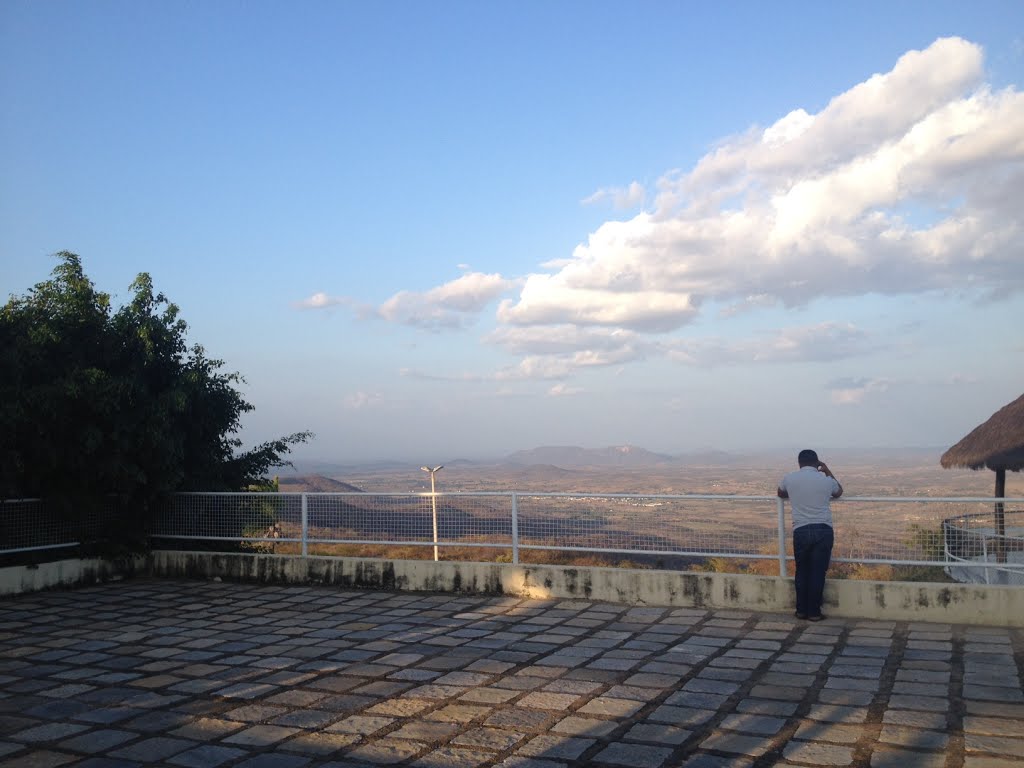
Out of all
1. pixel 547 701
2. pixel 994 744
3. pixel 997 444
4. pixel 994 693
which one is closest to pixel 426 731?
pixel 547 701

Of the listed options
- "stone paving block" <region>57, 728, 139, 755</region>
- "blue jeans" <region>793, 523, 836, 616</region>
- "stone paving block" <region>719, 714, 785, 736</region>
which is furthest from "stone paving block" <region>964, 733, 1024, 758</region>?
"stone paving block" <region>57, 728, 139, 755</region>

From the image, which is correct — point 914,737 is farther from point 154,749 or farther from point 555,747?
point 154,749

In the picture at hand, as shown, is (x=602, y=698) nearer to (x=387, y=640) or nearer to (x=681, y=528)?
(x=387, y=640)

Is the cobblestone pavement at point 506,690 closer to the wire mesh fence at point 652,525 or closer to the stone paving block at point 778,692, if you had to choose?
the stone paving block at point 778,692

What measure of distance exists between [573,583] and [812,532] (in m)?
2.63

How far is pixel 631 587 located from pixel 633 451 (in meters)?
146

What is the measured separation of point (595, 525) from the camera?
29.2ft

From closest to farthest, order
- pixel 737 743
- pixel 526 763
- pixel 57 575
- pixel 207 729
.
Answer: pixel 526 763, pixel 737 743, pixel 207 729, pixel 57 575

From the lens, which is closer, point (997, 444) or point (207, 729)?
point (207, 729)

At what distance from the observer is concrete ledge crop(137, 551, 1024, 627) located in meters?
7.61

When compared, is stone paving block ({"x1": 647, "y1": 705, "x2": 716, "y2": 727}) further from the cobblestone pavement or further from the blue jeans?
the blue jeans

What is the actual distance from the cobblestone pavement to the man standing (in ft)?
1.16

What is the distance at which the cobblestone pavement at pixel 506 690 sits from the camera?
437cm

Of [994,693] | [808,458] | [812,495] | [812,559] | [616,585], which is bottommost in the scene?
[994,693]
